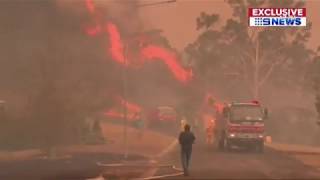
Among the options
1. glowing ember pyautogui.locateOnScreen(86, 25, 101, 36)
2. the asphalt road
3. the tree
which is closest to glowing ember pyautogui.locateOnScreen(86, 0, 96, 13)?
glowing ember pyautogui.locateOnScreen(86, 25, 101, 36)

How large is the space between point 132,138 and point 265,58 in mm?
32850

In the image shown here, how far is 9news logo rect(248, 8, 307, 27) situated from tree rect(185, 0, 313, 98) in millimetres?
10003

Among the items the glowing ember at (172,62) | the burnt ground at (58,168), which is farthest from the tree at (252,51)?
the burnt ground at (58,168)

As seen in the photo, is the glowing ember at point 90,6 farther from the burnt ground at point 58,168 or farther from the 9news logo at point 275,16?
the burnt ground at point 58,168

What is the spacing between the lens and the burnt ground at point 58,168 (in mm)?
19938

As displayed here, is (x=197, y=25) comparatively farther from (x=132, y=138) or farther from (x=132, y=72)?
(x=132, y=138)

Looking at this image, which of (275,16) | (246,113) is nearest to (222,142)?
(246,113)

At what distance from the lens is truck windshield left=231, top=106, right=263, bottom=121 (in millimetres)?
35875

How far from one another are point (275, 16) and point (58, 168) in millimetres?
34277

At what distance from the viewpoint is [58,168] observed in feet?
74.6

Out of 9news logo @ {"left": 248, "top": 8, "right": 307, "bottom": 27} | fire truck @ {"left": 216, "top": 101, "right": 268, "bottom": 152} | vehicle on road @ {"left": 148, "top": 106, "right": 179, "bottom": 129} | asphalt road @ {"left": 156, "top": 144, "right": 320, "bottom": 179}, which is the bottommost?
asphalt road @ {"left": 156, "top": 144, "right": 320, "bottom": 179}

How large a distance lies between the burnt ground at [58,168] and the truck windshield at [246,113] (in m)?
8.40

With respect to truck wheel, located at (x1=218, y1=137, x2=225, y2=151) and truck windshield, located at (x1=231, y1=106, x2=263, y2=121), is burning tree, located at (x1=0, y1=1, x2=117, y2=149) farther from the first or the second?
truck windshield, located at (x1=231, y1=106, x2=263, y2=121)

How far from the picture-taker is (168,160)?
29.0 m
